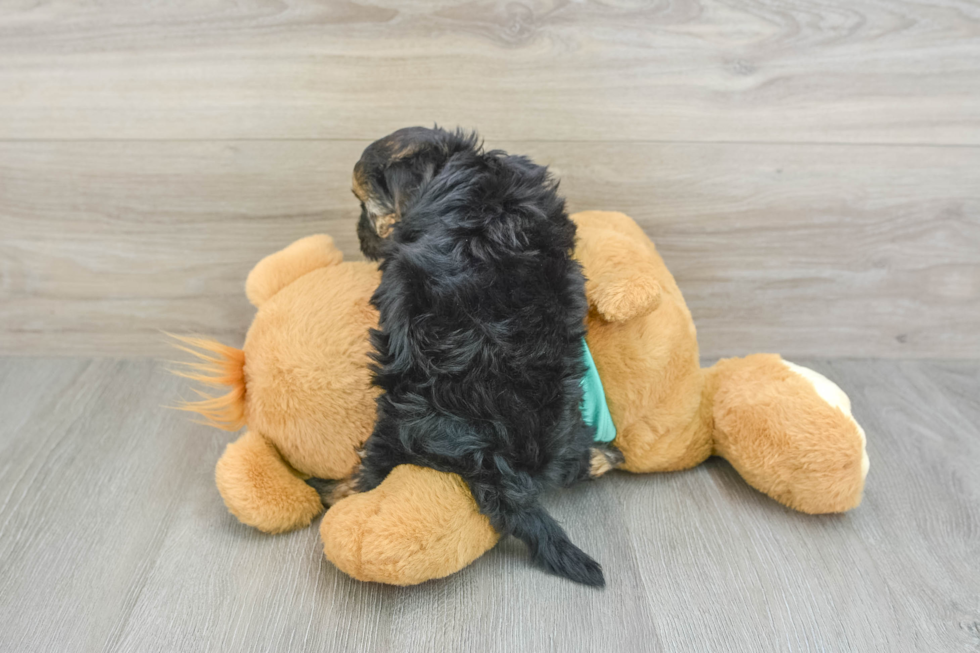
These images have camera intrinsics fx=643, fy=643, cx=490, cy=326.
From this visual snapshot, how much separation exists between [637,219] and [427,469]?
476mm

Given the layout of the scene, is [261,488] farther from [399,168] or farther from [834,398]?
[834,398]

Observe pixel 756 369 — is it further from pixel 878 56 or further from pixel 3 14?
pixel 3 14

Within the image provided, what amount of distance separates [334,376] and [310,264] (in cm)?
15

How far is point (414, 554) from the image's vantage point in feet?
1.75

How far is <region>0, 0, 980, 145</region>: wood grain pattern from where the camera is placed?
766 millimetres

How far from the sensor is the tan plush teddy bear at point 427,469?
563mm

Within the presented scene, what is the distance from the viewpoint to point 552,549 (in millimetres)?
590

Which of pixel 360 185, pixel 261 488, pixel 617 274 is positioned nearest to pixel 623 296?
pixel 617 274

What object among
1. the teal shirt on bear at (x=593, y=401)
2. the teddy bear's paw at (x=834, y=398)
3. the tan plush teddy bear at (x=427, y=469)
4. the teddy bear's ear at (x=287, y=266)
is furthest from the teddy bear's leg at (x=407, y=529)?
the teddy bear's paw at (x=834, y=398)

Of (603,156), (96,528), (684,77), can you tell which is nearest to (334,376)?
(96,528)

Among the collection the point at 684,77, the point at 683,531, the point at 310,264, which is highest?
the point at 684,77

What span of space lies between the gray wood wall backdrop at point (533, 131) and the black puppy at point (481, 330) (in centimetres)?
25

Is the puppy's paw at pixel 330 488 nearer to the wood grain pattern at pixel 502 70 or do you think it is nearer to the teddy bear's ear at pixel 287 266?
the teddy bear's ear at pixel 287 266

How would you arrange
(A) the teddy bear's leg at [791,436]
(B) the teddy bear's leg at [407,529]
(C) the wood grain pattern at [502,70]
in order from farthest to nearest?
(C) the wood grain pattern at [502,70]
(A) the teddy bear's leg at [791,436]
(B) the teddy bear's leg at [407,529]
